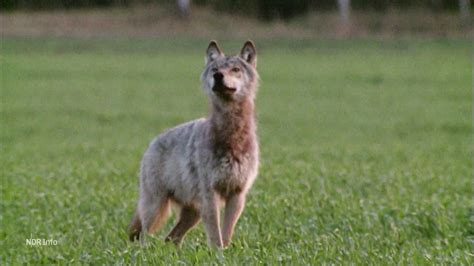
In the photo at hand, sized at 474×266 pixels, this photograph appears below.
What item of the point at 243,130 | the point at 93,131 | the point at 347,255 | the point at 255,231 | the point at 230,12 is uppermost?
the point at 243,130

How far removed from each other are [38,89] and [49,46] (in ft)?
49.5

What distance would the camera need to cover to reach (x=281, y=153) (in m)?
17.2

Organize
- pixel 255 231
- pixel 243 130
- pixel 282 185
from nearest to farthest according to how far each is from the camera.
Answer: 1. pixel 243 130
2. pixel 255 231
3. pixel 282 185

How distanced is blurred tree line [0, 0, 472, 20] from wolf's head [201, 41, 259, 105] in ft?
158

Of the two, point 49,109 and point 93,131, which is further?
point 49,109

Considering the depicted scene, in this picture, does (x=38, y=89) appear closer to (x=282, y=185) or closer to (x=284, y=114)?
(x=284, y=114)

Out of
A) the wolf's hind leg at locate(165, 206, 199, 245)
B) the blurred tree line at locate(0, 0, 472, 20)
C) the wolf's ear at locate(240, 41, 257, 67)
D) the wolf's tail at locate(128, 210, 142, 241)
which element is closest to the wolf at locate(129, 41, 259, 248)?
the wolf's ear at locate(240, 41, 257, 67)

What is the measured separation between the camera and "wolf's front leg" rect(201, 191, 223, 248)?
836cm

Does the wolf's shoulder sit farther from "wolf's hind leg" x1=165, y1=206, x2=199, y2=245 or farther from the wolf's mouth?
"wolf's hind leg" x1=165, y1=206, x2=199, y2=245

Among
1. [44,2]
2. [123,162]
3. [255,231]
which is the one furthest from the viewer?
[44,2]

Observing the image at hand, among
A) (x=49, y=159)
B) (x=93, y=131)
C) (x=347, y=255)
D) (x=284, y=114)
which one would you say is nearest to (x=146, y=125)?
(x=93, y=131)

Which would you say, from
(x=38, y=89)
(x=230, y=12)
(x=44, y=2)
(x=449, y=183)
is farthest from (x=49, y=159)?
(x=44, y=2)

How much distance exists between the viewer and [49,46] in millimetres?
47312

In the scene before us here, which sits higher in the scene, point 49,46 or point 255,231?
point 255,231
